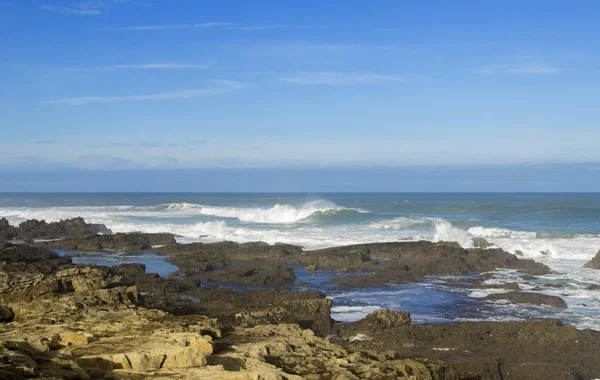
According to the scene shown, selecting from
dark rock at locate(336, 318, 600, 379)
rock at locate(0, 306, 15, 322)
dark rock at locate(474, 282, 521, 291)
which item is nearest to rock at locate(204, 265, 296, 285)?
dark rock at locate(474, 282, 521, 291)

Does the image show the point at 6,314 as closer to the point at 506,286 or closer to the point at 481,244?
the point at 506,286

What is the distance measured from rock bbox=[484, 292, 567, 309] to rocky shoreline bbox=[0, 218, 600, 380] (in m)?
0.04

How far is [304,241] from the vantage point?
35.5 metres

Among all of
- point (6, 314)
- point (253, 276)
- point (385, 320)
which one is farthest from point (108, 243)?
point (6, 314)

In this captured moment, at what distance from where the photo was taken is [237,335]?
9688mm

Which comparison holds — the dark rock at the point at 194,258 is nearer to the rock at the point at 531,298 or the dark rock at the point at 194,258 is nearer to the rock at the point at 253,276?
the rock at the point at 253,276

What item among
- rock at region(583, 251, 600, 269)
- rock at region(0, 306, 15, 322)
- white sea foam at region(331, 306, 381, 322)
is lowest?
white sea foam at region(331, 306, 381, 322)

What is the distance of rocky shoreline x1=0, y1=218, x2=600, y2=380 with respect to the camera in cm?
728

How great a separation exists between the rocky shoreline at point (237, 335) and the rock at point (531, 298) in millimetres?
40

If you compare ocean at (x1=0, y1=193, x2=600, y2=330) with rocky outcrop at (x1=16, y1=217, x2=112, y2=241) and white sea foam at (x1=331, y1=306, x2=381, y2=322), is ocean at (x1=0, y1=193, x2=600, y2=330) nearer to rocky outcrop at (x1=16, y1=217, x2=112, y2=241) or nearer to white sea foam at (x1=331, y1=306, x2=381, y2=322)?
white sea foam at (x1=331, y1=306, x2=381, y2=322)

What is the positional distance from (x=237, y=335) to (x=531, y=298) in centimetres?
1079

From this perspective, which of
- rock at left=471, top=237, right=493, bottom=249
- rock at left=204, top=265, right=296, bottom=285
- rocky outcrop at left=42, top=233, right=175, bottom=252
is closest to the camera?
rock at left=204, top=265, right=296, bottom=285

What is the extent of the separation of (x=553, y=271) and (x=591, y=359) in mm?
13614

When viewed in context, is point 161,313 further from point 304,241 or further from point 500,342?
point 304,241
